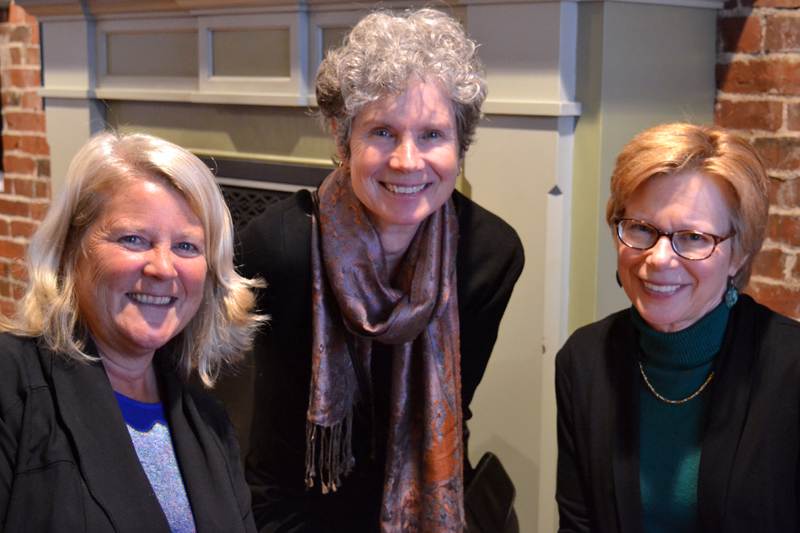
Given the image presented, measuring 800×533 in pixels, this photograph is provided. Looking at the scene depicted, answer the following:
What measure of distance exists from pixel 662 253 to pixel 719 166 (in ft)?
0.61

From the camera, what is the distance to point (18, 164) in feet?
12.5

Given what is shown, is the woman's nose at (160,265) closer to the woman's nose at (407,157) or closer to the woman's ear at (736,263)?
the woman's nose at (407,157)

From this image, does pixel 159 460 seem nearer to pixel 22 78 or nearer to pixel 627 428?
pixel 627 428

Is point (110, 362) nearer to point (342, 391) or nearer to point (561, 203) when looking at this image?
point (342, 391)

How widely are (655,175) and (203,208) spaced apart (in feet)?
2.68

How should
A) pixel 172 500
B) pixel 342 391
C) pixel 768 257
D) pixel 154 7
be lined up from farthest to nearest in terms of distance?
1. pixel 154 7
2. pixel 768 257
3. pixel 342 391
4. pixel 172 500

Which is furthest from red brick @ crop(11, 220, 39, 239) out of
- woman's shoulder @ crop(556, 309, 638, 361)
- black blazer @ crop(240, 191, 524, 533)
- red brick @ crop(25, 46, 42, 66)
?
woman's shoulder @ crop(556, 309, 638, 361)

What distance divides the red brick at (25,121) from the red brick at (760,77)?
278cm

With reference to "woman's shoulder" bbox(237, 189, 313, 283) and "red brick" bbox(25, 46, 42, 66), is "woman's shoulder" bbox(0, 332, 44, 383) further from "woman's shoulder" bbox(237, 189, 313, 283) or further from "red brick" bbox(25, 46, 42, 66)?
"red brick" bbox(25, 46, 42, 66)

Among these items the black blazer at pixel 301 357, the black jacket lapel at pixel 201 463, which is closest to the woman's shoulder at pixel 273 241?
the black blazer at pixel 301 357

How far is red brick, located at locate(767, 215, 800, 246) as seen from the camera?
2.36m

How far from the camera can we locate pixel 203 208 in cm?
144

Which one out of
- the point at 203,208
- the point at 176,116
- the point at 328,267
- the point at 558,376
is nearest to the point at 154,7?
the point at 176,116

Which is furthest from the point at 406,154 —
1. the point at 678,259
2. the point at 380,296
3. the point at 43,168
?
the point at 43,168
